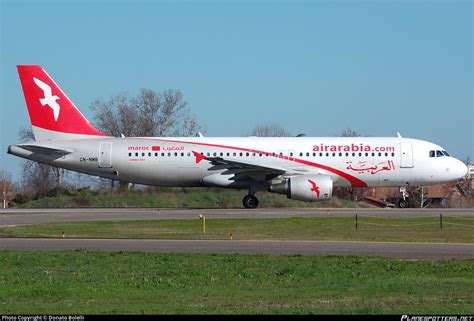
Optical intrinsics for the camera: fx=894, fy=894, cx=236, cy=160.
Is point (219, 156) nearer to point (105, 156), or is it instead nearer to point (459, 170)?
point (105, 156)

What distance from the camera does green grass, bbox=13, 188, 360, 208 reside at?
155ft

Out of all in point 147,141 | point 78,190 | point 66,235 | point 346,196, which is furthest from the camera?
point 346,196

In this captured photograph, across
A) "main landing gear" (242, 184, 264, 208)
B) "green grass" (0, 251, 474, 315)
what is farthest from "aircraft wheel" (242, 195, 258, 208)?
"green grass" (0, 251, 474, 315)

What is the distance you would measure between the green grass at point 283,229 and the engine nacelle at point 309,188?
615 centimetres

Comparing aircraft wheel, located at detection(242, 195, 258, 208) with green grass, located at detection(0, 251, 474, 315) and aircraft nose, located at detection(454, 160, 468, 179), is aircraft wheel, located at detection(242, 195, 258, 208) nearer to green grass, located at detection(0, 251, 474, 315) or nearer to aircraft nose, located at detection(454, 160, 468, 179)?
aircraft nose, located at detection(454, 160, 468, 179)

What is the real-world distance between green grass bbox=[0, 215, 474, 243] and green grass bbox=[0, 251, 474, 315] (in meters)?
7.03

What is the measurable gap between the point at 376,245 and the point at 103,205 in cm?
2530

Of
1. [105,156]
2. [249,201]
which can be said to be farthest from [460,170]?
[105,156]

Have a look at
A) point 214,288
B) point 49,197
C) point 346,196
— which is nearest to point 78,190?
point 49,197

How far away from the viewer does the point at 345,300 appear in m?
15.4

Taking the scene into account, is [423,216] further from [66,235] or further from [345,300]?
[345,300]

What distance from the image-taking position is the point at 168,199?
47.9 metres

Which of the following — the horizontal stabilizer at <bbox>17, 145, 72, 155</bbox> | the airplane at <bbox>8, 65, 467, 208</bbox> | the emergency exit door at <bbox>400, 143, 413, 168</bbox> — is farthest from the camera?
the horizontal stabilizer at <bbox>17, 145, 72, 155</bbox>

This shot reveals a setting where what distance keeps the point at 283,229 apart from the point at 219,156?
42.5 ft
